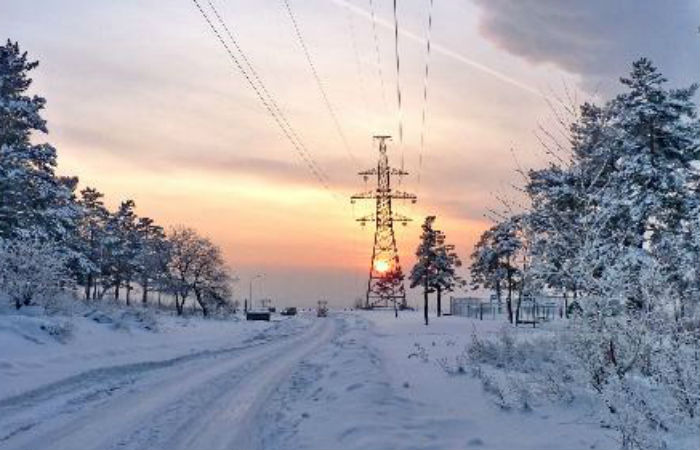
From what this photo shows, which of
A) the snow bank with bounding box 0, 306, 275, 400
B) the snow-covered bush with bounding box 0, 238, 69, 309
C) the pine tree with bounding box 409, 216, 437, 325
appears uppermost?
the pine tree with bounding box 409, 216, 437, 325

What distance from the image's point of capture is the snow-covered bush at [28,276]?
3064cm

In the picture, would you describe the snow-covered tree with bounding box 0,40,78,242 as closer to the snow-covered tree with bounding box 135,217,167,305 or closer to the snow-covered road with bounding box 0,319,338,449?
the snow-covered road with bounding box 0,319,338,449

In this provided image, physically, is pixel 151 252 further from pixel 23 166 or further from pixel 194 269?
pixel 23 166

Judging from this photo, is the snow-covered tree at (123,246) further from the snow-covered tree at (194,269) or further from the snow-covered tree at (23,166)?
the snow-covered tree at (23,166)

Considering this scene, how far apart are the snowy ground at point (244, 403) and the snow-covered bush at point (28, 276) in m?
6.12

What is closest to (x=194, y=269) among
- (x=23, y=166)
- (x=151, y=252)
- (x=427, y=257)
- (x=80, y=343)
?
(x=151, y=252)

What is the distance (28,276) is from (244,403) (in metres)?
20.3

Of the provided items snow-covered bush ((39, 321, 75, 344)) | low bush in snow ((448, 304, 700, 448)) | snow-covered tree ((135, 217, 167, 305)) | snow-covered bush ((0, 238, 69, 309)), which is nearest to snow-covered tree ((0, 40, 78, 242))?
snow-covered bush ((0, 238, 69, 309))

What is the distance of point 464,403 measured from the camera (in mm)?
13844

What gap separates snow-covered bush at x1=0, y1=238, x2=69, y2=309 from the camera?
3064cm

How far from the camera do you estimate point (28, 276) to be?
3136 cm

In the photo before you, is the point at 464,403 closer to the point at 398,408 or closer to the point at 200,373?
the point at 398,408

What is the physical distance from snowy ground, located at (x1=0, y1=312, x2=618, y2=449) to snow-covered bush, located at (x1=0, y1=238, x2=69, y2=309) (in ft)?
20.1

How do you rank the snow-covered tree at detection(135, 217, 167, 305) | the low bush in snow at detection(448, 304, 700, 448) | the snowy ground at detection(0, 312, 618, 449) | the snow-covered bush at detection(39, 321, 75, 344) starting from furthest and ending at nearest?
1. the snow-covered tree at detection(135, 217, 167, 305)
2. the snow-covered bush at detection(39, 321, 75, 344)
3. the snowy ground at detection(0, 312, 618, 449)
4. the low bush in snow at detection(448, 304, 700, 448)
